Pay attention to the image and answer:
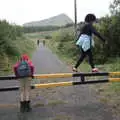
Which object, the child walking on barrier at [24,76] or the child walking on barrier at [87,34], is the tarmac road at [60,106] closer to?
the child walking on barrier at [24,76]

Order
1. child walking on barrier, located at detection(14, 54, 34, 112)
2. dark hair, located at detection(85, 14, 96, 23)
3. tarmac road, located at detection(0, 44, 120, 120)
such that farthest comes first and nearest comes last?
1. dark hair, located at detection(85, 14, 96, 23)
2. child walking on barrier, located at detection(14, 54, 34, 112)
3. tarmac road, located at detection(0, 44, 120, 120)

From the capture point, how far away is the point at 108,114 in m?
8.92

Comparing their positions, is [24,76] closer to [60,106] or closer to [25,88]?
[25,88]

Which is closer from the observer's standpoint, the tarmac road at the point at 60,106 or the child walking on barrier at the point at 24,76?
the tarmac road at the point at 60,106

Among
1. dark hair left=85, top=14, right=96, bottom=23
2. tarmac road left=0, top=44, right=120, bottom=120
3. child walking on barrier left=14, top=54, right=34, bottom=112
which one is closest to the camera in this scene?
tarmac road left=0, top=44, right=120, bottom=120

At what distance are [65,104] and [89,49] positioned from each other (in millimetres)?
1663

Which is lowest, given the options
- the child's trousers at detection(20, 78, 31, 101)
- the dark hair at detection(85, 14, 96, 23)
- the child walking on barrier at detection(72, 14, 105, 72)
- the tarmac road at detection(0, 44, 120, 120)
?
the tarmac road at detection(0, 44, 120, 120)

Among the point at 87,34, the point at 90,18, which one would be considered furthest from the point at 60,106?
the point at 90,18

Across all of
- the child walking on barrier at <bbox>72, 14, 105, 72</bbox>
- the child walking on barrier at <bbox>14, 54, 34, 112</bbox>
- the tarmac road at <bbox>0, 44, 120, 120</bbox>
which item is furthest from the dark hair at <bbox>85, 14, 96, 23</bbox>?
the tarmac road at <bbox>0, 44, 120, 120</bbox>

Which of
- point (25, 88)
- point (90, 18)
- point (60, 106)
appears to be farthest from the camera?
point (90, 18)

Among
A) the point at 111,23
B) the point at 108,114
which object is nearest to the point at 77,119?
the point at 108,114

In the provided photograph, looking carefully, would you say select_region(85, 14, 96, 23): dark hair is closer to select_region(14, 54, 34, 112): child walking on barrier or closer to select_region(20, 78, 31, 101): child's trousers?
select_region(14, 54, 34, 112): child walking on barrier

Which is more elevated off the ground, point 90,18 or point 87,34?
point 90,18

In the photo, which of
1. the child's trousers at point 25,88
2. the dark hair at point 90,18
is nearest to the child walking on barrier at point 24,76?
the child's trousers at point 25,88
